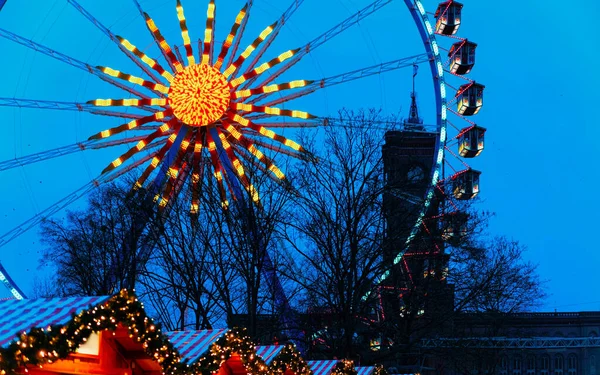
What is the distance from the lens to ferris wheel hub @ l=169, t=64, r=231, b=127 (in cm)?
3250

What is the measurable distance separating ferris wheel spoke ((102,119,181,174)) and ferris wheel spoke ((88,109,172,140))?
0.91ft

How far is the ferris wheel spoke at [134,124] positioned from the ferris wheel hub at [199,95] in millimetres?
447

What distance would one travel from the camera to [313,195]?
107 feet

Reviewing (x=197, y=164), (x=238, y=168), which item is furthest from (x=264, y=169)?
(x=197, y=164)

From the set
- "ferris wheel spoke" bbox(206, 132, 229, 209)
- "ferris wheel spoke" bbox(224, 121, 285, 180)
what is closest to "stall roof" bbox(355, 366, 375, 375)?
"ferris wheel spoke" bbox(206, 132, 229, 209)

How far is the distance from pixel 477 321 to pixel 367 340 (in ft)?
39.5

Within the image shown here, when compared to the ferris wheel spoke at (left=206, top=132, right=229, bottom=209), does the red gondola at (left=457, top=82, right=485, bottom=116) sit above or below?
above

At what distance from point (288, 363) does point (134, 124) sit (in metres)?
16.6

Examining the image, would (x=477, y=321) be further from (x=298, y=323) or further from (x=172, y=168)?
(x=172, y=168)

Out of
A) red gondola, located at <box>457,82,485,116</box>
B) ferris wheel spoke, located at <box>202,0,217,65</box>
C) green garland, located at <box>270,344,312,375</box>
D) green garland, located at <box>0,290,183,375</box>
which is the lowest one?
green garland, located at <box>0,290,183,375</box>

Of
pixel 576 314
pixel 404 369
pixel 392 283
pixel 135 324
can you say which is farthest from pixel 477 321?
pixel 576 314

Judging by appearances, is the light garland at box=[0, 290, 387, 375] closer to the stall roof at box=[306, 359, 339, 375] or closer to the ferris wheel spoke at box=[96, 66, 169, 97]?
the stall roof at box=[306, 359, 339, 375]

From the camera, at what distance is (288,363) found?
17516mm

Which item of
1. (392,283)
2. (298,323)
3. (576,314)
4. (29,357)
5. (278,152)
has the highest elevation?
(576,314)
